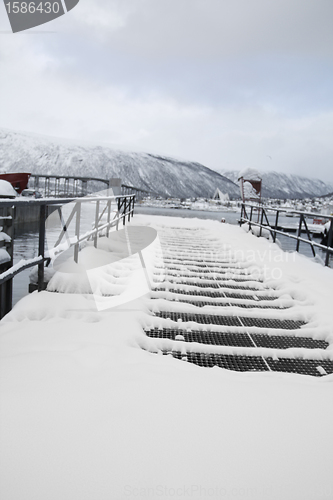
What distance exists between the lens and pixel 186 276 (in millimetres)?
4730

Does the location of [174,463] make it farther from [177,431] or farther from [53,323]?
[53,323]

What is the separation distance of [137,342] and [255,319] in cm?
127

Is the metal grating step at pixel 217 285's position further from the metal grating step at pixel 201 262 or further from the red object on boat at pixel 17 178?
the red object on boat at pixel 17 178

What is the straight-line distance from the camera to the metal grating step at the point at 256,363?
7.50 ft

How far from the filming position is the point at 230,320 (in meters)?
3.18

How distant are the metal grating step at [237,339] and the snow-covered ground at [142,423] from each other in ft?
0.59

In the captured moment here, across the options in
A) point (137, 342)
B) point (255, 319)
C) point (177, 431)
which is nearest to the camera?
point (177, 431)

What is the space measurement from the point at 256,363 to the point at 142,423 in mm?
1082

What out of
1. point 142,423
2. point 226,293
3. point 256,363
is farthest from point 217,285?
point 142,423

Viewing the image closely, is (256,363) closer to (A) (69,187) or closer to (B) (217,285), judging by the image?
(B) (217,285)

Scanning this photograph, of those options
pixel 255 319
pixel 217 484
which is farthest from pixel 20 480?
pixel 255 319

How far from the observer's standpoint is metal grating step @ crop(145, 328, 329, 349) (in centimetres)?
266

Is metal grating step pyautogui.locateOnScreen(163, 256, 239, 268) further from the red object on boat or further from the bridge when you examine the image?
the red object on boat

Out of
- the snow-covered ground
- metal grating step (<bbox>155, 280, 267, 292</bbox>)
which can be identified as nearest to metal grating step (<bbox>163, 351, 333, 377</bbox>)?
the snow-covered ground
